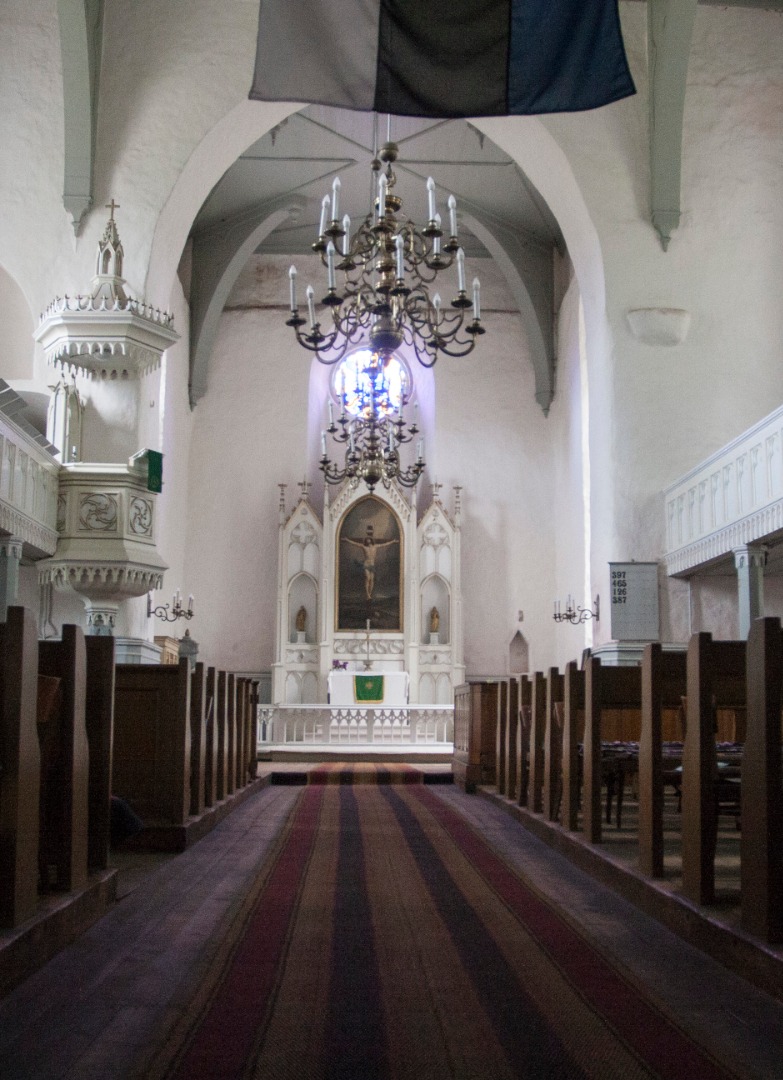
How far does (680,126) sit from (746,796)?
39.4 ft

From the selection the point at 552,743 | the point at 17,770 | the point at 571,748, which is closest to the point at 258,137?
the point at 552,743

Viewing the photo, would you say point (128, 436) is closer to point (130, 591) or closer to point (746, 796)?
point (130, 591)

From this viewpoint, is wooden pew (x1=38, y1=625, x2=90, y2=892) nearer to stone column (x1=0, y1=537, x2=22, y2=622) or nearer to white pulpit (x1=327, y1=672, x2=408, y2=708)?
stone column (x1=0, y1=537, x2=22, y2=622)

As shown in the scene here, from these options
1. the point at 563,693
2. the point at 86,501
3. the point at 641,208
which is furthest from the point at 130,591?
the point at 641,208

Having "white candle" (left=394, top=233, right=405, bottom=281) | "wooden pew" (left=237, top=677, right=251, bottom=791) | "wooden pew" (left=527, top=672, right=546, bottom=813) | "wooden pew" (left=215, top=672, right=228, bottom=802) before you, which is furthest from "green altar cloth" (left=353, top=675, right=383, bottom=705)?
"wooden pew" (left=527, top=672, right=546, bottom=813)

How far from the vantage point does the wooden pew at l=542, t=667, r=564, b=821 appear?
20.5 ft

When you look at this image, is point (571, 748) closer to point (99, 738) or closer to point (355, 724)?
point (99, 738)

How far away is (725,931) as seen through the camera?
10.5ft

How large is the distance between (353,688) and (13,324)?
7.44 meters

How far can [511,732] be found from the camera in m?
8.16

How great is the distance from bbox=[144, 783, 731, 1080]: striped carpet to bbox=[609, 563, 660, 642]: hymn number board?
8840 millimetres

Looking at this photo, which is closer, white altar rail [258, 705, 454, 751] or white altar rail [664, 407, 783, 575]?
white altar rail [664, 407, 783, 575]

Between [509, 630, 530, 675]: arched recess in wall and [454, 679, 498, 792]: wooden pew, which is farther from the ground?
[509, 630, 530, 675]: arched recess in wall

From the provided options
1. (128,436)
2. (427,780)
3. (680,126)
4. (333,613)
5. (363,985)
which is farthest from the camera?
(333,613)
